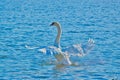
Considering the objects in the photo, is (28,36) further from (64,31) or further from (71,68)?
(71,68)

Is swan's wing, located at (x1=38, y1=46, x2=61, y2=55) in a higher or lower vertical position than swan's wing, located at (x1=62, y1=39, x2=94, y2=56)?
lower

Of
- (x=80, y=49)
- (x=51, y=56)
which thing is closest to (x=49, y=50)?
(x=80, y=49)

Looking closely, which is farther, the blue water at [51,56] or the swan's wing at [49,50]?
the blue water at [51,56]

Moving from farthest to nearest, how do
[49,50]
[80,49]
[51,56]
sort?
[51,56] < [80,49] < [49,50]

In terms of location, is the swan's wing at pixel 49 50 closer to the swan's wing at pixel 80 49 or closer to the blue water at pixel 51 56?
the blue water at pixel 51 56

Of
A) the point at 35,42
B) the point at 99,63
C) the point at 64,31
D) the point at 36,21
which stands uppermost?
the point at 36,21

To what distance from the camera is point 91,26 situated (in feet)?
126

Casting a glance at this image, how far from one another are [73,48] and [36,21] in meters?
20.1

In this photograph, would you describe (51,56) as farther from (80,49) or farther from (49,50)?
(49,50)

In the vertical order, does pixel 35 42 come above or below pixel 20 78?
above

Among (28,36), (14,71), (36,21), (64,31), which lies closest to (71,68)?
(14,71)

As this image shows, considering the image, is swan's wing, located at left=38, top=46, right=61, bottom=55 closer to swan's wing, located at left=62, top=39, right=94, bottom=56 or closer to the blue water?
the blue water

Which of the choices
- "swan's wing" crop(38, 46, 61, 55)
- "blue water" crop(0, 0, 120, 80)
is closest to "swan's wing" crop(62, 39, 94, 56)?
"blue water" crop(0, 0, 120, 80)

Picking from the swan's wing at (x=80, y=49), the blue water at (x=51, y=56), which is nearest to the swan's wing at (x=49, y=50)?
the blue water at (x=51, y=56)
